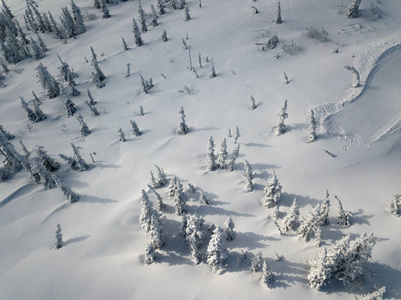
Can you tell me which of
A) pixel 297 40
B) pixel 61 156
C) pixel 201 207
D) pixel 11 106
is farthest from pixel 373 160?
pixel 11 106

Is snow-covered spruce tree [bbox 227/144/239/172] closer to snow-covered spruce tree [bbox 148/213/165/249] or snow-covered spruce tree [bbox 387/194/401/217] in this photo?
snow-covered spruce tree [bbox 148/213/165/249]

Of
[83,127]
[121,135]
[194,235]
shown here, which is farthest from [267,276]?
[83,127]

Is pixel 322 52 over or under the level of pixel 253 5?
under

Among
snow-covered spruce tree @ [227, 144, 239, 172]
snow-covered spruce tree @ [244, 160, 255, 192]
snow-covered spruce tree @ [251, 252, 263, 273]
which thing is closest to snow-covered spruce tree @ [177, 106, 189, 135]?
snow-covered spruce tree @ [227, 144, 239, 172]

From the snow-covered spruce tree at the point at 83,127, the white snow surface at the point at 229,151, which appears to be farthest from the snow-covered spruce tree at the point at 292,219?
the snow-covered spruce tree at the point at 83,127

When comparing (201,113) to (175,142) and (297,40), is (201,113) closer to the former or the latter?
(175,142)
